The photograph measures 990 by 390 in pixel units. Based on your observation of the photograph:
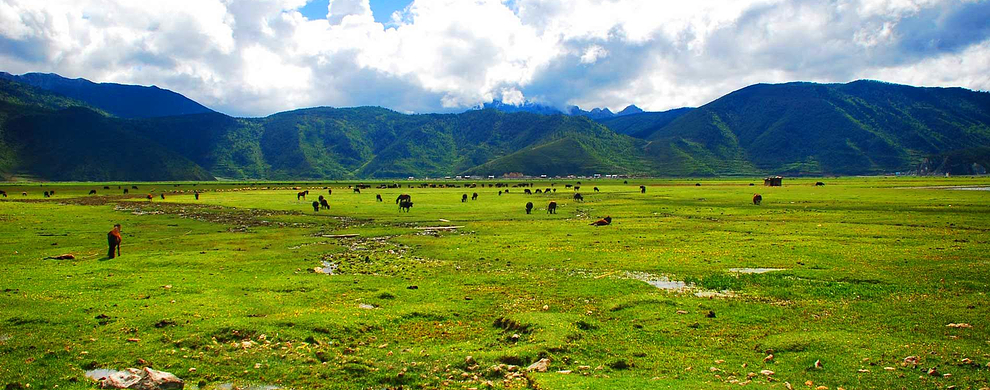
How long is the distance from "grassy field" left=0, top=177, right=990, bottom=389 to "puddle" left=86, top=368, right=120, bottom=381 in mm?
120

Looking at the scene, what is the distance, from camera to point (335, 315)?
13328 mm

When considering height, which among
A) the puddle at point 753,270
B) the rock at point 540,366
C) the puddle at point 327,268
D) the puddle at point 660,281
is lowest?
the puddle at point 327,268

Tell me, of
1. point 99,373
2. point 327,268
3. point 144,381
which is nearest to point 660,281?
point 327,268

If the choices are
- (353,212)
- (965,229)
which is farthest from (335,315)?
(353,212)

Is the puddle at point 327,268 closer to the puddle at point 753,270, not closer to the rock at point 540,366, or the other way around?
the rock at point 540,366

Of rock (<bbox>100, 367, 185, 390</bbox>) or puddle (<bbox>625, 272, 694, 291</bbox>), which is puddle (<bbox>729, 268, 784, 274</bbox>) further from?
rock (<bbox>100, 367, 185, 390</bbox>)

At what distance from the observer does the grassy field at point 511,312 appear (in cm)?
971

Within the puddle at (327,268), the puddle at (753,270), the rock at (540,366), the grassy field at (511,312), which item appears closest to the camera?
the grassy field at (511,312)

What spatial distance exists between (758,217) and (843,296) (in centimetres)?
2854

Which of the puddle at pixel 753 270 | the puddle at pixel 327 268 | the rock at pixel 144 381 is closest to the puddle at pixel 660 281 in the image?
the puddle at pixel 753 270

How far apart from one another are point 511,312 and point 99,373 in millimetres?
9116

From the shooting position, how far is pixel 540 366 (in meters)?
10.1

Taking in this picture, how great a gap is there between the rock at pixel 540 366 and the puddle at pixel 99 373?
25.9ft

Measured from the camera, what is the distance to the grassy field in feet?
31.9
